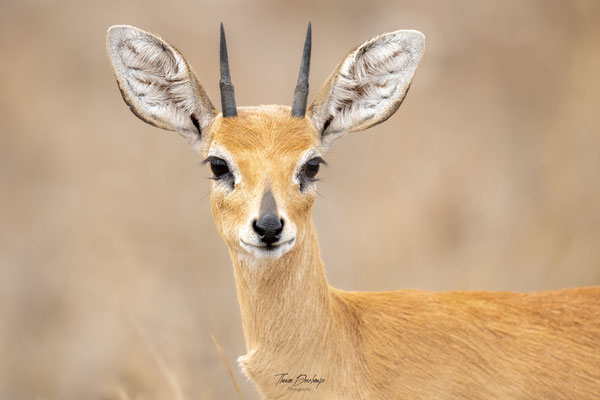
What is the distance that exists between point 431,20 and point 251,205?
9.89 meters

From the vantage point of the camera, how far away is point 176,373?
6.78 meters

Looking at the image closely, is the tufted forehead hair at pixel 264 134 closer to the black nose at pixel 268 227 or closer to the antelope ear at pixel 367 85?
the antelope ear at pixel 367 85

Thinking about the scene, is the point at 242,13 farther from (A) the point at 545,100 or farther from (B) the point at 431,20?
(A) the point at 545,100

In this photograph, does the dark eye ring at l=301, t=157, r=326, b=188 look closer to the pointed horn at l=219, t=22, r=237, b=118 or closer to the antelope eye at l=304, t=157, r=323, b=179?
the antelope eye at l=304, t=157, r=323, b=179

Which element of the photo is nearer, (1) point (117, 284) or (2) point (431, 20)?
(1) point (117, 284)

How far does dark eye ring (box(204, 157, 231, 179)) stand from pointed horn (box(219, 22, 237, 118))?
0.35m

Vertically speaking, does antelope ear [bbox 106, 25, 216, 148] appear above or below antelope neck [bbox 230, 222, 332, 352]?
above

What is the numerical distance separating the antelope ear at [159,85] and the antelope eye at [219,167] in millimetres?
482

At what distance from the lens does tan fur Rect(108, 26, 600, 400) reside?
4.25 m

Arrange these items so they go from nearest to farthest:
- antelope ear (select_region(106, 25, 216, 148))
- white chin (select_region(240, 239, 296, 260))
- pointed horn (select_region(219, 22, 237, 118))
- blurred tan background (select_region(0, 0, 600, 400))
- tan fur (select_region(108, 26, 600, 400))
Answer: white chin (select_region(240, 239, 296, 260)) < tan fur (select_region(108, 26, 600, 400)) < pointed horn (select_region(219, 22, 237, 118)) < antelope ear (select_region(106, 25, 216, 148)) < blurred tan background (select_region(0, 0, 600, 400))

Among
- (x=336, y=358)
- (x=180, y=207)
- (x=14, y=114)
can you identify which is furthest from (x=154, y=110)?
(x=14, y=114)

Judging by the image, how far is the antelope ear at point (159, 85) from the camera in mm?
4551

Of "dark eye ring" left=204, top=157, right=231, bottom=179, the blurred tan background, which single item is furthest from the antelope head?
the blurred tan background

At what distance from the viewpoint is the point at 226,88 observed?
4.43 meters
